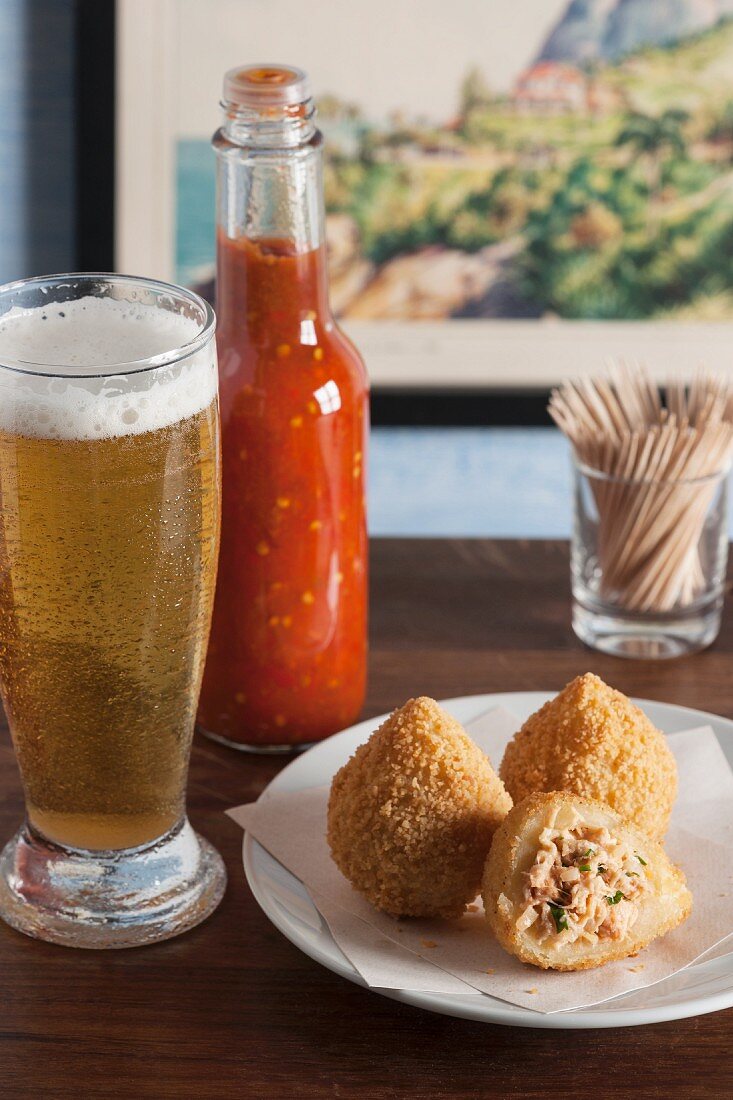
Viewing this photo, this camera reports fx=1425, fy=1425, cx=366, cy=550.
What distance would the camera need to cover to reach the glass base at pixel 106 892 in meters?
0.77

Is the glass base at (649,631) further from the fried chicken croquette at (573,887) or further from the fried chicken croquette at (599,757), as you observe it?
the fried chicken croquette at (573,887)

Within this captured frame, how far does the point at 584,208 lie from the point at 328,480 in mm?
1403

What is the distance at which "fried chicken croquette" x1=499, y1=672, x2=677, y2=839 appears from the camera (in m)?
0.76

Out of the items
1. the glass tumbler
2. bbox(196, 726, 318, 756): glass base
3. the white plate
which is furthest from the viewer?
the glass tumbler

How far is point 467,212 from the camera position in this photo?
7.18 feet

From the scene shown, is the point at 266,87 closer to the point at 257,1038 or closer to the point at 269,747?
the point at 269,747

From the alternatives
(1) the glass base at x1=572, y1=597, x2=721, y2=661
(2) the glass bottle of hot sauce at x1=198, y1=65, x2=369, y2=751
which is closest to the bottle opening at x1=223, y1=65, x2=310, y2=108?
(2) the glass bottle of hot sauce at x1=198, y1=65, x2=369, y2=751

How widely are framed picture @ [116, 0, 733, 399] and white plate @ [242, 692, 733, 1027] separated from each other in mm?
1449

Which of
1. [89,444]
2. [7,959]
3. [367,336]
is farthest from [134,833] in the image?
[367,336]

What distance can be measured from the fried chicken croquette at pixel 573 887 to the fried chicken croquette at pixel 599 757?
7 cm

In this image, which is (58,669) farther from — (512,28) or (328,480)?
(512,28)

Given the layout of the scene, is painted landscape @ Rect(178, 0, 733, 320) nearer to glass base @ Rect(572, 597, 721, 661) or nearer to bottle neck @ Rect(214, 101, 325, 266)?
glass base @ Rect(572, 597, 721, 661)

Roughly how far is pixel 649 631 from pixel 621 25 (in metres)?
1.33

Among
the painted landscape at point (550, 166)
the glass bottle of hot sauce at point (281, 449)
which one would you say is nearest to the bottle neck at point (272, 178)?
the glass bottle of hot sauce at point (281, 449)
